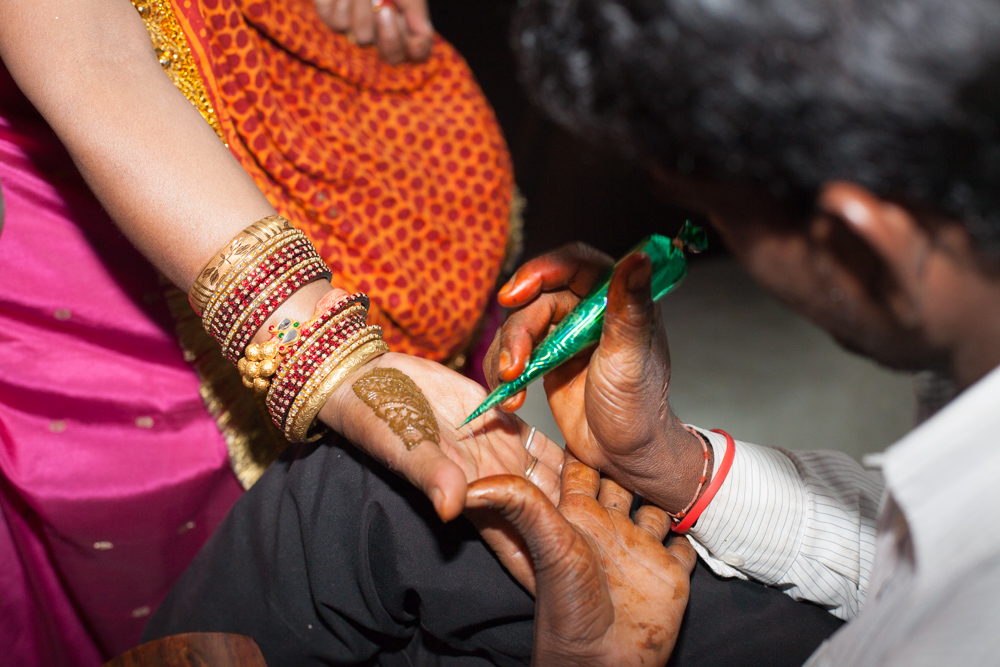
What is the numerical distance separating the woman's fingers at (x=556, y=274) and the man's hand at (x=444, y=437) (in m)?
0.14

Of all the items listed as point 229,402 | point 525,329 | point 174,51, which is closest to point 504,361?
point 525,329

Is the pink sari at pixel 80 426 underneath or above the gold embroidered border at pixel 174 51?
underneath

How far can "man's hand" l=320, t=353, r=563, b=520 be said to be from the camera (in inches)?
28.6

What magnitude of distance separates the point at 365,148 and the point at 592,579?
2.72 ft

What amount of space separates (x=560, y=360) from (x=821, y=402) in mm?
1641

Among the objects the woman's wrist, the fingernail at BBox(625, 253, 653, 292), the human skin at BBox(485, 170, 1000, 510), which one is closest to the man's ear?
the human skin at BBox(485, 170, 1000, 510)

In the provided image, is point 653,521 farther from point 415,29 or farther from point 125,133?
point 415,29

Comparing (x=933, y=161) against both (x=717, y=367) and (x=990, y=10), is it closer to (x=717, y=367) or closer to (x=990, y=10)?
(x=990, y=10)

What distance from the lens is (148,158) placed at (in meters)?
0.83

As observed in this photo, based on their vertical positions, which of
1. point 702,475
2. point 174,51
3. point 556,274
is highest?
point 174,51

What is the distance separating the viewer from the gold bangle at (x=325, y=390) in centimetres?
82

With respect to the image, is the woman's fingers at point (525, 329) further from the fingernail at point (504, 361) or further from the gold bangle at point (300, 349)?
the gold bangle at point (300, 349)

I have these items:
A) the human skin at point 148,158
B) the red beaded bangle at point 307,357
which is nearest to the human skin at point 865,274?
the human skin at point 148,158

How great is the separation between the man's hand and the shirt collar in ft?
1.35
